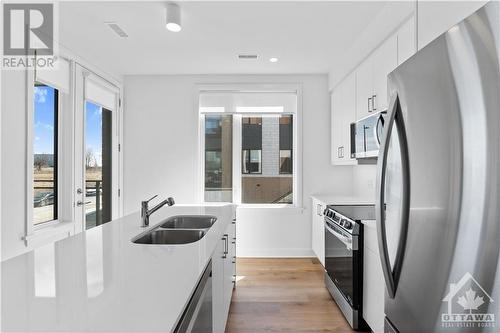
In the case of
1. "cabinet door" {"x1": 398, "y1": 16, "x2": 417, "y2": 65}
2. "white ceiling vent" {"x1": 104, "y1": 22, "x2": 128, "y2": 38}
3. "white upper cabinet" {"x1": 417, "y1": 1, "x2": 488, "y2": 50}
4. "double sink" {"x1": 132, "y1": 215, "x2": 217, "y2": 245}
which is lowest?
"double sink" {"x1": 132, "y1": 215, "x2": 217, "y2": 245}

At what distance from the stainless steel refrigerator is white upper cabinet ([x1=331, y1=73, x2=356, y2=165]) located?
7.45 ft

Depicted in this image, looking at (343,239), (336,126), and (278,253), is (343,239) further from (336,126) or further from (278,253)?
(278,253)

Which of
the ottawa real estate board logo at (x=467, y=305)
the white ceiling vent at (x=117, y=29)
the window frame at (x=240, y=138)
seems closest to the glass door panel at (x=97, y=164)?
the white ceiling vent at (x=117, y=29)

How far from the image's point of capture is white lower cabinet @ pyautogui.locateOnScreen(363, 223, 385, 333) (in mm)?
2006

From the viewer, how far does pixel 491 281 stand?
739mm

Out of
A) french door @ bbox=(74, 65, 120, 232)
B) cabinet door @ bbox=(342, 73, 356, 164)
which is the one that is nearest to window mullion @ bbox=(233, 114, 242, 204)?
cabinet door @ bbox=(342, 73, 356, 164)

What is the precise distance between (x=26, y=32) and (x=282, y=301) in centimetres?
326

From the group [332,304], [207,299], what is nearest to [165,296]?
[207,299]

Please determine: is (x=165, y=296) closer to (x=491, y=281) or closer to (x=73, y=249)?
(x=73, y=249)

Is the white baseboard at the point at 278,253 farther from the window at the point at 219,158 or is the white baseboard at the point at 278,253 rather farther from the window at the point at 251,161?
the window at the point at 251,161

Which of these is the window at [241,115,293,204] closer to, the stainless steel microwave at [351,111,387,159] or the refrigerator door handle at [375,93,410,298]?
the stainless steel microwave at [351,111,387,159]

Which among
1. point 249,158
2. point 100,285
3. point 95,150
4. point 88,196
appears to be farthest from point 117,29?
point 100,285

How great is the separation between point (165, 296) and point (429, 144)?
942mm

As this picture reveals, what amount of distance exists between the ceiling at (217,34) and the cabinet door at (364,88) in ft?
1.12
